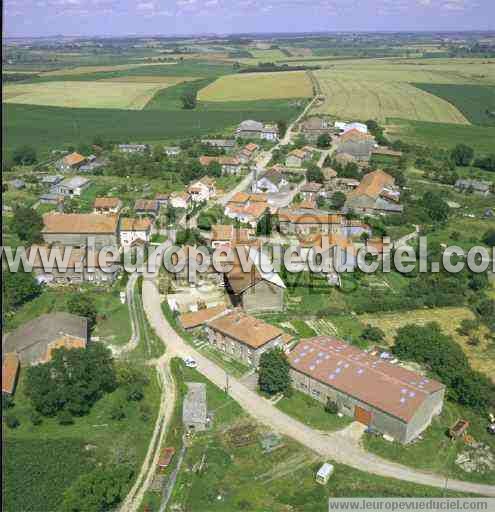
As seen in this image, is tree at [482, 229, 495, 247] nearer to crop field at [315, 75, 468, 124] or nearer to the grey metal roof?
the grey metal roof

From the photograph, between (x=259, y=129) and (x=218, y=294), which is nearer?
(x=218, y=294)

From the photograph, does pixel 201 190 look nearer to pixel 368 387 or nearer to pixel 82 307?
pixel 82 307

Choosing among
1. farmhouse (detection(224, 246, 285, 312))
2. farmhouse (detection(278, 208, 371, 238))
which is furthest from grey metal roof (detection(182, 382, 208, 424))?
farmhouse (detection(278, 208, 371, 238))

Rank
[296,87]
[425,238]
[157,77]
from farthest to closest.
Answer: [157,77] → [296,87] → [425,238]

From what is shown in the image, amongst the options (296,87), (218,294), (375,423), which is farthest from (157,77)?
(375,423)

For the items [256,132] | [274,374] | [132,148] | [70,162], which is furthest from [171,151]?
[274,374]

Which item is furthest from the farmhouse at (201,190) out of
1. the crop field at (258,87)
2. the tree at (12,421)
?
the crop field at (258,87)

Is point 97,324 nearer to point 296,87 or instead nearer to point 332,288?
point 332,288
